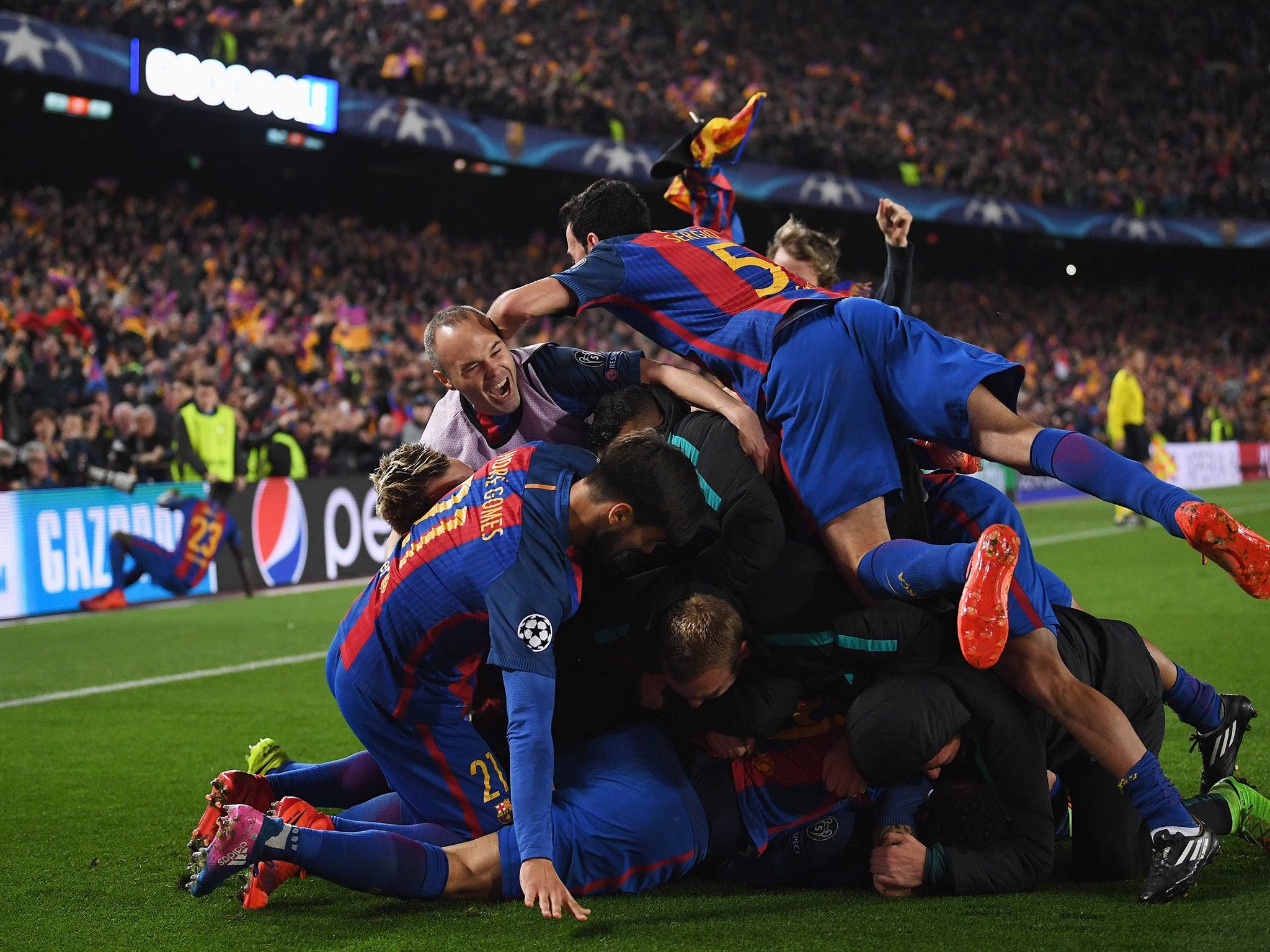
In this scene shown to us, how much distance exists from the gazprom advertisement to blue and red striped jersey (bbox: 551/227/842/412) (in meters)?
7.30

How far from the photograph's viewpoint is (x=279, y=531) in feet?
38.0

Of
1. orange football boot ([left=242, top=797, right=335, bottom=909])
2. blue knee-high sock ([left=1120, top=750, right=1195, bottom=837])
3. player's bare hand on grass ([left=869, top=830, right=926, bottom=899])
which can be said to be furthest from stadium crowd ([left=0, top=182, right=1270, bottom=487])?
blue knee-high sock ([left=1120, top=750, right=1195, bottom=837])

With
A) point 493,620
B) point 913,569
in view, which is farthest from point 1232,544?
point 493,620

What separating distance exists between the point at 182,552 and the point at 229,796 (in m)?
7.71

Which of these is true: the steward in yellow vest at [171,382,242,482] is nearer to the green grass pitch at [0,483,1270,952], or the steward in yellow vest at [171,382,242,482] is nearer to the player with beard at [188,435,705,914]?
the green grass pitch at [0,483,1270,952]

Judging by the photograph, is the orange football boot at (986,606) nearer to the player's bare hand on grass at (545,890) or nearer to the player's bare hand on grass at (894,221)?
the player's bare hand on grass at (545,890)

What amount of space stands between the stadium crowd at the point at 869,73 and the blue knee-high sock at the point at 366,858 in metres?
14.0

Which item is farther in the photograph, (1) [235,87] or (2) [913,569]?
(1) [235,87]

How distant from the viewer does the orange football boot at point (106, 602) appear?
10.1 metres

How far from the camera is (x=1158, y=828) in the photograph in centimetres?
303

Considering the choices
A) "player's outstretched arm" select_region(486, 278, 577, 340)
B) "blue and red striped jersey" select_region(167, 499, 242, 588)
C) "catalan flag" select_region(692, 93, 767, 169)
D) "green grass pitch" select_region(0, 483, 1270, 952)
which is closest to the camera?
"green grass pitch" select_region(0, 483, 1270, 952)

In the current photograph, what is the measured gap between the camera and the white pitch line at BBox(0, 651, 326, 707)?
6.68 meters

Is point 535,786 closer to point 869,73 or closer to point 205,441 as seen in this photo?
point 205,441

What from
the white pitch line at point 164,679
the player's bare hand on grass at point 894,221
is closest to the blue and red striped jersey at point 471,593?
the player's bare hand on grass at point 894,221
